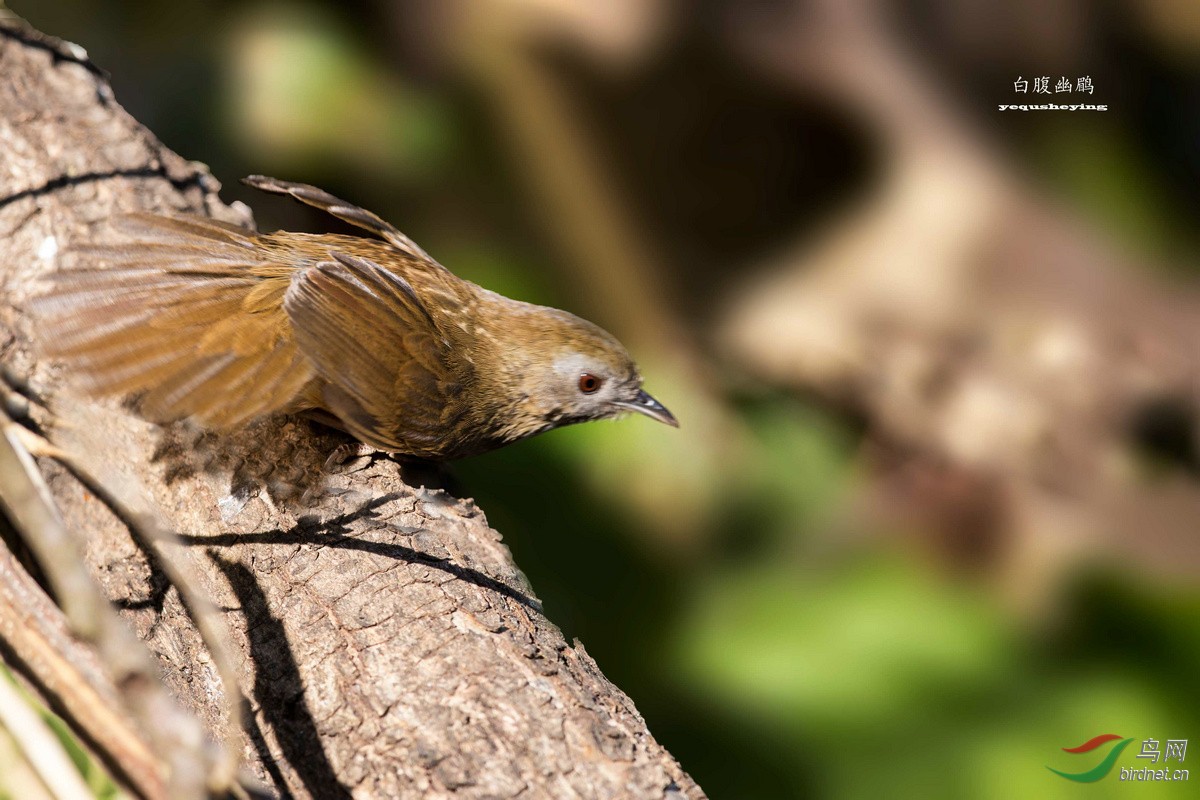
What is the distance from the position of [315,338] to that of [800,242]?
9.88 feet

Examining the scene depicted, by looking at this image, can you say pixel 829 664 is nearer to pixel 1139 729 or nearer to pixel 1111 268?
pixel 1139 729

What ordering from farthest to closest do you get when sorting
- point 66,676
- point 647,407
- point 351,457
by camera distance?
point 647,407
point 351,457
point 66,676

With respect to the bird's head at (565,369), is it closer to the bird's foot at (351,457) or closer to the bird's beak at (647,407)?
the bird's beak at (647,407)

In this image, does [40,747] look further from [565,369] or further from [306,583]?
[565,369]

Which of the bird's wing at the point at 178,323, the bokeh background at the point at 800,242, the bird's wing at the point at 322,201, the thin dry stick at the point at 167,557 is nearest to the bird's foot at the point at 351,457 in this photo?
the bird's wing at the point at 178,323

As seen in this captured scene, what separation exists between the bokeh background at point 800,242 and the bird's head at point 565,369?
0.70 m

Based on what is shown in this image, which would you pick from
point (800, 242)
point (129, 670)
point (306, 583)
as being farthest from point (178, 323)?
point (800, 242)

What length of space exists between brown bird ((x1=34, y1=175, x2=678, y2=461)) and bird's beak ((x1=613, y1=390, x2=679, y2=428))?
3.7 inches

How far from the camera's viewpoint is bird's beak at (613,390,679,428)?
3.30 metres

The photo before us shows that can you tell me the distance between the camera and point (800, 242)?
195 inches

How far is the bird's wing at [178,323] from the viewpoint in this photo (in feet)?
7.59

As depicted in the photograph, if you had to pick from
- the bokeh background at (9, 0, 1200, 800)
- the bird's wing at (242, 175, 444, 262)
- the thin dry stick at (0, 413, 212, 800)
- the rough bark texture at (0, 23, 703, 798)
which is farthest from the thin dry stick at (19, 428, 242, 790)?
the bokeh background at (9, 0, 1200, 800)

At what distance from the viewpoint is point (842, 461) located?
4.33 metres

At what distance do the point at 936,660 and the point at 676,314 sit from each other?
79.5 inches
